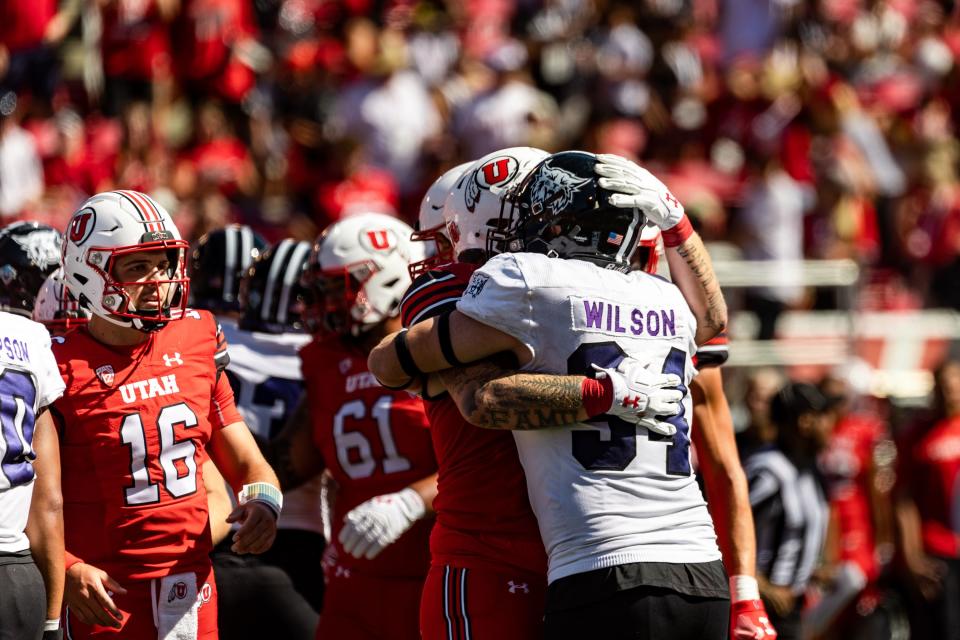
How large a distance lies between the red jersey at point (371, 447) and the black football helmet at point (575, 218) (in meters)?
1.22

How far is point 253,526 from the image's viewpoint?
4.25 meters

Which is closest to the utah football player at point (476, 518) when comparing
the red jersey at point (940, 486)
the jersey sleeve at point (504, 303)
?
the jersey sleeve at point (504, 303)

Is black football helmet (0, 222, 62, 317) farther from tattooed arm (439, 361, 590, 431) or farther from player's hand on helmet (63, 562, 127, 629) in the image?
tattooed arm (439, 361, 590, 431)

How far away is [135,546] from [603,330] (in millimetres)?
1570

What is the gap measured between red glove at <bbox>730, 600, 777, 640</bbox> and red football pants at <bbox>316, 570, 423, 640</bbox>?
1.13 meters

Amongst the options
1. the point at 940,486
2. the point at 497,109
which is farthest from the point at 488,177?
the point at 497,109

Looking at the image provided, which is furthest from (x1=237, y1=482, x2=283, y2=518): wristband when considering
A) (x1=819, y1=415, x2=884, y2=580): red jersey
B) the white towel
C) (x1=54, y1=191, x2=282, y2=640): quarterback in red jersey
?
(x1=819, y1=415, x2=884, y2=580): red jersey

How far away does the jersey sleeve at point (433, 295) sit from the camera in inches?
149

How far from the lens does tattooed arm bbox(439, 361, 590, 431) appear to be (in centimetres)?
357

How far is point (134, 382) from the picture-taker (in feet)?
13.9

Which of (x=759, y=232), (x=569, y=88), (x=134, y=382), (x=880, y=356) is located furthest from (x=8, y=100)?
(x=134, y=382)

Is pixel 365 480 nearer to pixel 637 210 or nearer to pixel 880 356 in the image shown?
pixel 637 210

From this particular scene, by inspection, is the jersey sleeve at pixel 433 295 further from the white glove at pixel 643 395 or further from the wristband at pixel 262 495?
the wristband at pixel 262 495

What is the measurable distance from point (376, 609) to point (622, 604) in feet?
4.84
